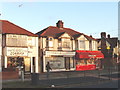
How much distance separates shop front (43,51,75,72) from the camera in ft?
116

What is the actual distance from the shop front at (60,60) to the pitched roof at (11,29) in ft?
17.0

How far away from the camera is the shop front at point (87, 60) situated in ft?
126

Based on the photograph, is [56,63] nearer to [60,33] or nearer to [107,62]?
[60,33]

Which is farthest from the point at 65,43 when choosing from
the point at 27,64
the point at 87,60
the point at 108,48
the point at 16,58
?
the point at 108,48

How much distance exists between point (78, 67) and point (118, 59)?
15729 mm

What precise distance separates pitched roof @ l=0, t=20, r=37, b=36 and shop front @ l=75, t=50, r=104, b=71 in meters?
10.6

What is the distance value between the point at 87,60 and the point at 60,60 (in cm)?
669

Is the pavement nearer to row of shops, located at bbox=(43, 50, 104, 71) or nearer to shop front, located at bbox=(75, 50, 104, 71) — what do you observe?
row of shops, located at bbox=(43, 50, 104, 71)

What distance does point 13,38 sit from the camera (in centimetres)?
3162

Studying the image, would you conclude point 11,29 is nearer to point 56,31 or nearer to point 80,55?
point 56,31

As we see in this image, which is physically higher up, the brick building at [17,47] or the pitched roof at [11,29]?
the pitched roof at [11,29]

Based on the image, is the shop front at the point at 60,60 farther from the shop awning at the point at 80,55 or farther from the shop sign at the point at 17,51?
the shop sign at the point at 17,51

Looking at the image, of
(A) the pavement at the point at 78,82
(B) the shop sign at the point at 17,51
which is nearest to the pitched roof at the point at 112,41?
(B) the shop sign at the point at 17,51

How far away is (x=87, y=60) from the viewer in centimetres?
4075
